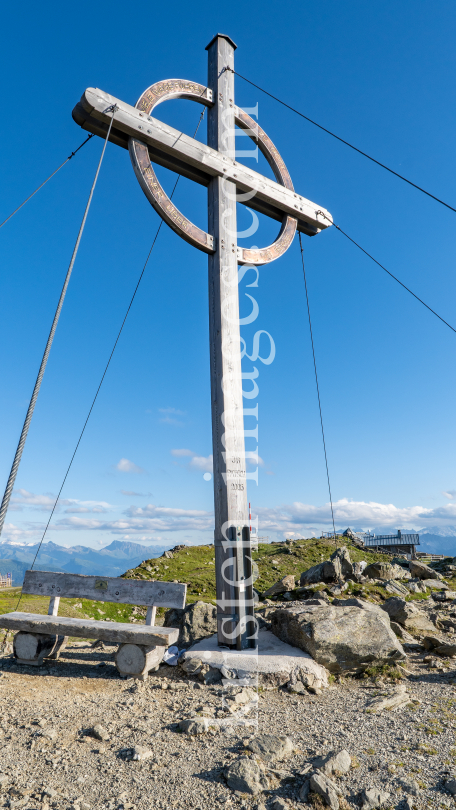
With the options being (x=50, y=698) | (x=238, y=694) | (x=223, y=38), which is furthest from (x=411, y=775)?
(x=223, y=38)

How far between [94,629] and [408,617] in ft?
18.3

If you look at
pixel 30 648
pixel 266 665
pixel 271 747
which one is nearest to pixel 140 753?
pixel 271 747

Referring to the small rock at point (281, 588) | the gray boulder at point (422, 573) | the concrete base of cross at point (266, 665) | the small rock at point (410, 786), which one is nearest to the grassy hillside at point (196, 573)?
the gray boulder at point (422, 573)

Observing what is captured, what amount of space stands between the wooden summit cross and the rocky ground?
1458 millimetres

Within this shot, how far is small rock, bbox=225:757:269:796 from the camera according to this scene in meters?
3.37

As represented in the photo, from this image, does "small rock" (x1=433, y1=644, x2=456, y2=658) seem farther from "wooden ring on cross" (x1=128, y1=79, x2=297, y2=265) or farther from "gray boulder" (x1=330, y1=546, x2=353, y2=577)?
"wooden ring on cross" (x1=128, y1=79, x2=297, y2=265)

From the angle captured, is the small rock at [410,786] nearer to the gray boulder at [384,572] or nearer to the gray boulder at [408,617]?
the gray boulder at [408,617]

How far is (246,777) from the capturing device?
3422 millimetres

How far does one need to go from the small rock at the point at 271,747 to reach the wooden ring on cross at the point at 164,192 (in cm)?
643

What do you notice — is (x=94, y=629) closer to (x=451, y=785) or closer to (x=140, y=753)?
(x=140, y=753)

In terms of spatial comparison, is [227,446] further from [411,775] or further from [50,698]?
[411,775]

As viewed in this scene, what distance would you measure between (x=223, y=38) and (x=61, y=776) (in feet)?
34.8

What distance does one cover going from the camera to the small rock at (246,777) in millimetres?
3371

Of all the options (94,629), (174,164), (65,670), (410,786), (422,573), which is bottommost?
(410,786)
